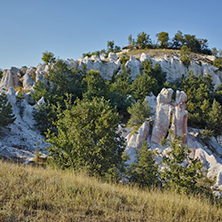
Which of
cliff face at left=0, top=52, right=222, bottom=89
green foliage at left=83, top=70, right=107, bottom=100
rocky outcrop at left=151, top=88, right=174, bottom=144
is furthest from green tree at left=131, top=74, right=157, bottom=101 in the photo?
rocky outcrop at left=151, top=88, right=174, bottom=144

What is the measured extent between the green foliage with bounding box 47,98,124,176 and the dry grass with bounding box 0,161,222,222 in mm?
2160

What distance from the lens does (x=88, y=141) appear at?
7.50 meters

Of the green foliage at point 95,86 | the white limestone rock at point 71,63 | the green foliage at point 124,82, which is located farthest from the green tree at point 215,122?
the white limestone rock at point 71,63

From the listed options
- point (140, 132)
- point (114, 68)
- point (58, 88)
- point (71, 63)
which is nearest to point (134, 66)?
point (114, 68)

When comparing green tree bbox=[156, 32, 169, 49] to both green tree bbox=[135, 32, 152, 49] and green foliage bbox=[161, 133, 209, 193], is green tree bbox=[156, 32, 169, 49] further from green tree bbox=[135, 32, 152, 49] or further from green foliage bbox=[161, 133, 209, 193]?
green foliage bbox=[161, 133, 209, 193]

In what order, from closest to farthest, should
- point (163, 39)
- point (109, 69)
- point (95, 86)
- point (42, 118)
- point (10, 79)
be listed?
point (42, 118), point (95, 86), point (10, 79), point (109, 69), point (163, 39)

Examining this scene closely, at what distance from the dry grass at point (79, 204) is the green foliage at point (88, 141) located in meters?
2.16

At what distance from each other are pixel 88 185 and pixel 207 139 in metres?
24.3

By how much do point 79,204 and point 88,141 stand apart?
340 centimetres

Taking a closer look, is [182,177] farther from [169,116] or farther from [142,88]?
[142,88]

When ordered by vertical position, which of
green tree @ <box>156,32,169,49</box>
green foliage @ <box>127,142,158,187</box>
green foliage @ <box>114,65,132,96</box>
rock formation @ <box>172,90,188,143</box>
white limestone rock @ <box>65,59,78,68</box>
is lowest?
green foliage @ <box>127,142,158,187</box>

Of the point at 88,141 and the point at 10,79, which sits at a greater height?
the point at 10,79

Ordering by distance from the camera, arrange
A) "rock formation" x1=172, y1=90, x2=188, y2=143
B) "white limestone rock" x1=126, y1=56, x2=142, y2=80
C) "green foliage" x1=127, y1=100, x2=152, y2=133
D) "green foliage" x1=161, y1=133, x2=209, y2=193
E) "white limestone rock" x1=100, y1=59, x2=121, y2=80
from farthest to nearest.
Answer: "white limestone rock" x1=100, y1=59, x2=121, y2=80 < "white limestone rock" x1=126, y1=56, x2=142, y2=80 < "green foliage" x1=127, y1=100, x2=152, y2=133 < "rock formation" x1=172, y1=90, x2=188, y2=143 < "green foliage" x1=161, y1=133, x2=209, y2=193

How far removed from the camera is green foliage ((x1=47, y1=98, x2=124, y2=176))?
737 centimetres
